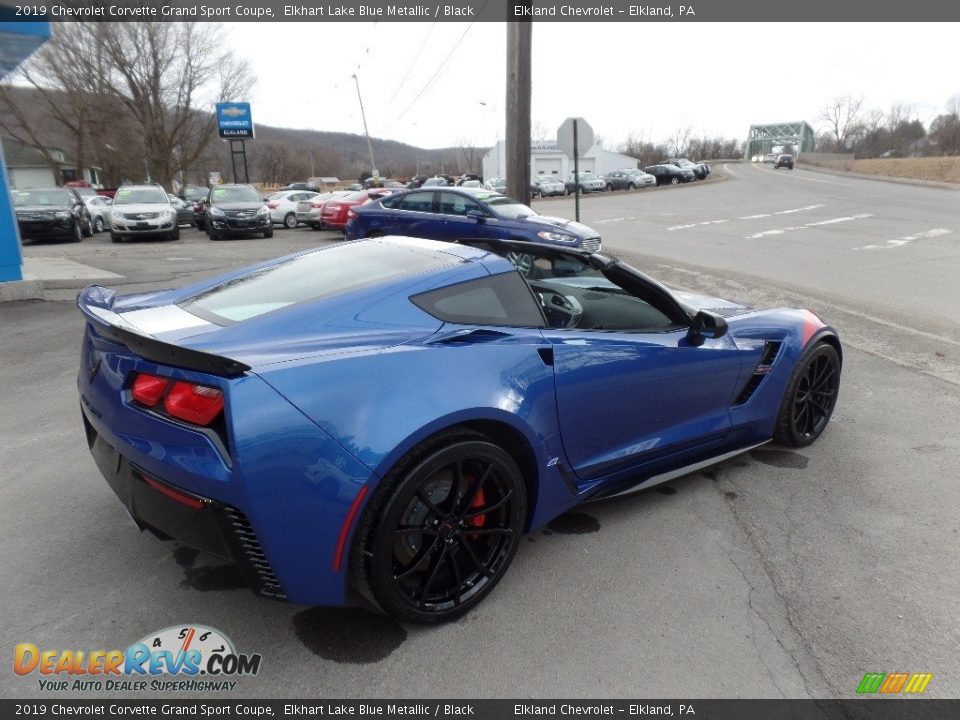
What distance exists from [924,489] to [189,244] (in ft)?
56.9

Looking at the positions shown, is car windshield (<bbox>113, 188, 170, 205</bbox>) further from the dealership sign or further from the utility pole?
the dealership sign

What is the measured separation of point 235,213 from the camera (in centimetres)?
1770

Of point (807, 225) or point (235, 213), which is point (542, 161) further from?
point (235, 213)

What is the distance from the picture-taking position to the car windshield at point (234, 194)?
18453 mm

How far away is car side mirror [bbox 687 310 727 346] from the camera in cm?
315

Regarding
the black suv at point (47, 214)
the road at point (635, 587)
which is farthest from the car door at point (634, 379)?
the black suv at point (47, 214)

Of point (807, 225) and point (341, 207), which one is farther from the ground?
point (341, 207)

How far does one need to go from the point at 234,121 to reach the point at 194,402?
43679 millimetres

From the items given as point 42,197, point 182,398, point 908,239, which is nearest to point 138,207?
point 42,197

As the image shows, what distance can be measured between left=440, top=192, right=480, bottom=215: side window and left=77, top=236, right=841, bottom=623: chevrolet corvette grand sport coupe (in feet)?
29.6

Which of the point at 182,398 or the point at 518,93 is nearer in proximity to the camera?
the point at 182,398

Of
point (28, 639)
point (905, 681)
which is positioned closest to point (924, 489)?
point (905, 681)

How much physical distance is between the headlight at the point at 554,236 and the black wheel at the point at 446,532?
9.55 metres

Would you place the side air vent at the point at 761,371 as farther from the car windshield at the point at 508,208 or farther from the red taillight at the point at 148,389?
the car windshield at the point at 508,208
